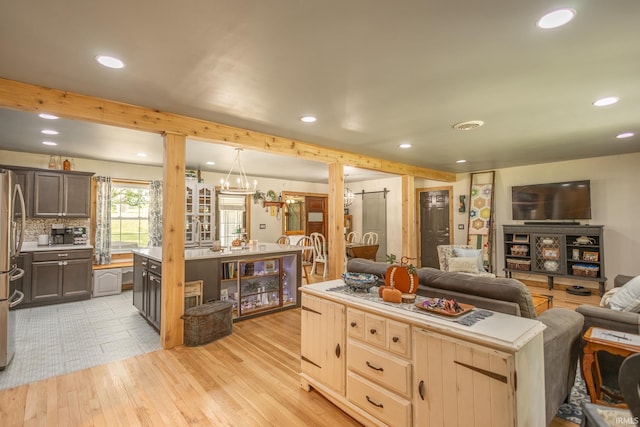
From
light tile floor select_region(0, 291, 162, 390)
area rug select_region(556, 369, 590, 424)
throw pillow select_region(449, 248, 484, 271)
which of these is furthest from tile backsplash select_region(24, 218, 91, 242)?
area rug select_region(556, 369, 590, 424)

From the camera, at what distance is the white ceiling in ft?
5.27

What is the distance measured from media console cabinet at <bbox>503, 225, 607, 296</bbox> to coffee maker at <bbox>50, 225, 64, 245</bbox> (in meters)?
8.40

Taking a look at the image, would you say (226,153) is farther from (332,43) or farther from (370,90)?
(332,43)

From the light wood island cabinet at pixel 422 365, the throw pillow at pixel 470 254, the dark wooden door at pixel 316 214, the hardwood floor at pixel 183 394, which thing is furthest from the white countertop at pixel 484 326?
the dark wooden door at pixel 316 214

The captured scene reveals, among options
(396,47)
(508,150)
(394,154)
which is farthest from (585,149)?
(396,47)

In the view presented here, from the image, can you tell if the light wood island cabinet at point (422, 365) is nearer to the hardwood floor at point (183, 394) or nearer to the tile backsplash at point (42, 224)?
the hardwood floor at point (183, 394)

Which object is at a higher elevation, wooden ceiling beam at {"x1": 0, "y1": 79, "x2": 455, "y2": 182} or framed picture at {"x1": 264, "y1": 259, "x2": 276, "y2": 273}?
wooden ceiling beam at {"x1": 0, "y1": 79, "x2": 455, "y2": 182}

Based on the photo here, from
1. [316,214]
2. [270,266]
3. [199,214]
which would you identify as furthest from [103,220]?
[316,214]

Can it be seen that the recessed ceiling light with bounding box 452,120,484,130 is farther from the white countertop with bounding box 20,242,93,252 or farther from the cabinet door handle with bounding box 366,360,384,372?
the white countertop with bounding box 20,242,93,252

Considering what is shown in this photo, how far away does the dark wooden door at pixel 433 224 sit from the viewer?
770 centimetres

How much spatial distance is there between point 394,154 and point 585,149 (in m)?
3.02

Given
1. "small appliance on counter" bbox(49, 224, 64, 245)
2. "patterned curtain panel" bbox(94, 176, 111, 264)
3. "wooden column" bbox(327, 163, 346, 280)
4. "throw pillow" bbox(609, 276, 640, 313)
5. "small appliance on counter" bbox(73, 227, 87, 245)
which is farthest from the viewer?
"patterned curtain panel" bbox(94, 176, 111, 264)

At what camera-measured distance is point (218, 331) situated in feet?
11.2

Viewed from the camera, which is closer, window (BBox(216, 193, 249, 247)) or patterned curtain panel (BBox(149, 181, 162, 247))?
patterned curtain panel (BBox(149, 181, 162, 247))
